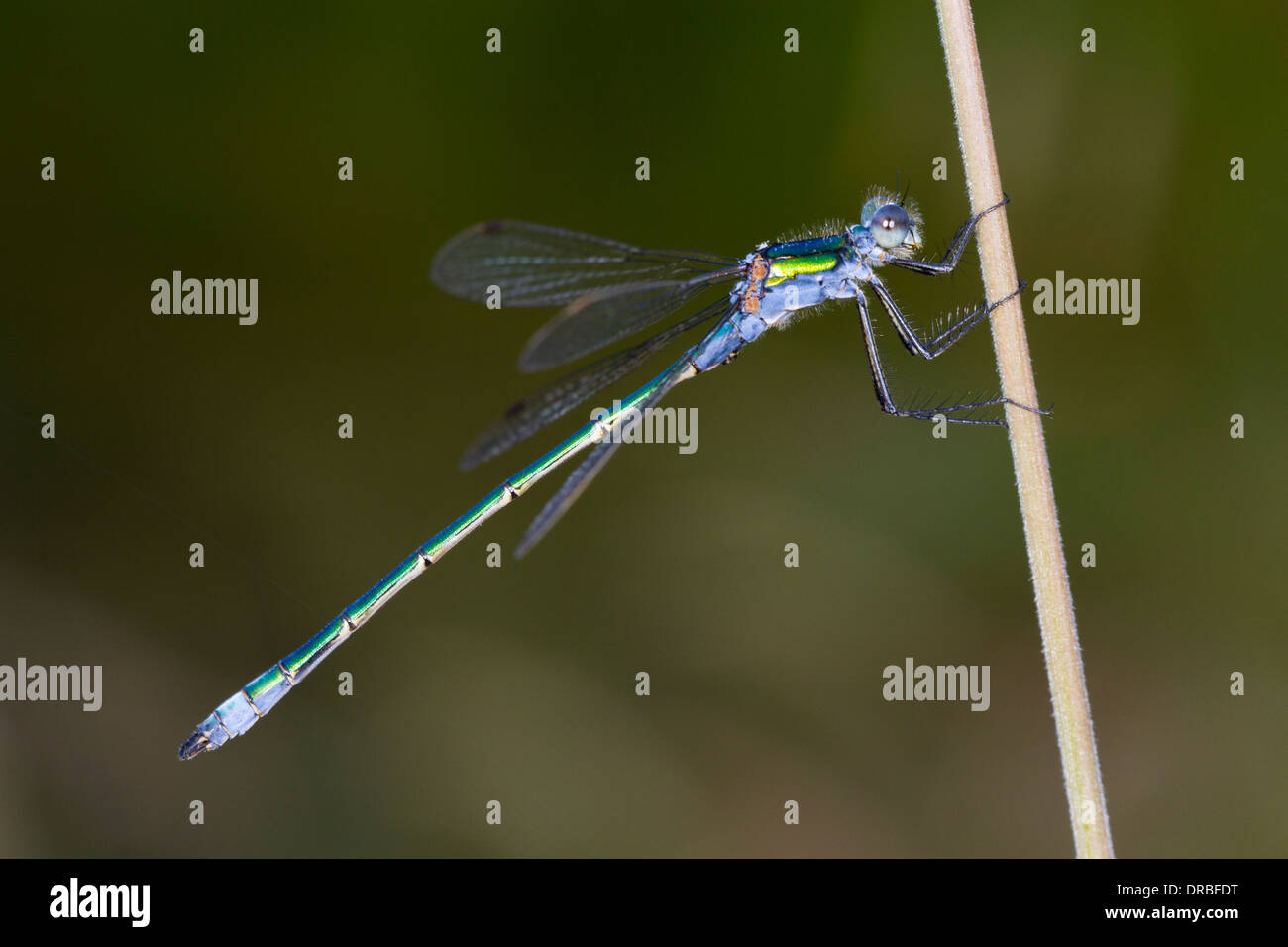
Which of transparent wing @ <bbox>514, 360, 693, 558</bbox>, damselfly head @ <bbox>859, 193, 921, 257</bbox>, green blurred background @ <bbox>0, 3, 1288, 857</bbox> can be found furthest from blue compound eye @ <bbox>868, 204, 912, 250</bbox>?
green blurred background @ <bbox>0, 3, 1288, 857</bbox>

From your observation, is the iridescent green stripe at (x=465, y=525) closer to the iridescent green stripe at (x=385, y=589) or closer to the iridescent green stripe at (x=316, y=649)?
the iridescent green stripe at (x=385, y=589)

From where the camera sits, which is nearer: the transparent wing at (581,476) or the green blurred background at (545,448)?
the transparent wing at (581,476)

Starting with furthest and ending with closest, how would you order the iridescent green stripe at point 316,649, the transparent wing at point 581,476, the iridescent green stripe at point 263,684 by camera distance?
1. the iridescent green stripe at point 316,649
2. the iridescent green stripe at point 263,684
3. the transparent wing at point 581,476

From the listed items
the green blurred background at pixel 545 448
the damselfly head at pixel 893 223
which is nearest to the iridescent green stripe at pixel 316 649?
the green blurred background at pixel 545 448

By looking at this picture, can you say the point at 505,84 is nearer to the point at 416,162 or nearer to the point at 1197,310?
the point at 416,162

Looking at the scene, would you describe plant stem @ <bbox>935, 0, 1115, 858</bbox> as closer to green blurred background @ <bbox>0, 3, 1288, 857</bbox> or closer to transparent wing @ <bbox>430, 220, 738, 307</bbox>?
transparent wing @ <bbox>430, 220, 738, 307</bbox>

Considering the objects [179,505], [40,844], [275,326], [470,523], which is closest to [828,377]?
[470,523]

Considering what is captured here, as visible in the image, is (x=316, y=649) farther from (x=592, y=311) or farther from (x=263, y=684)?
(x=592, y=311)
